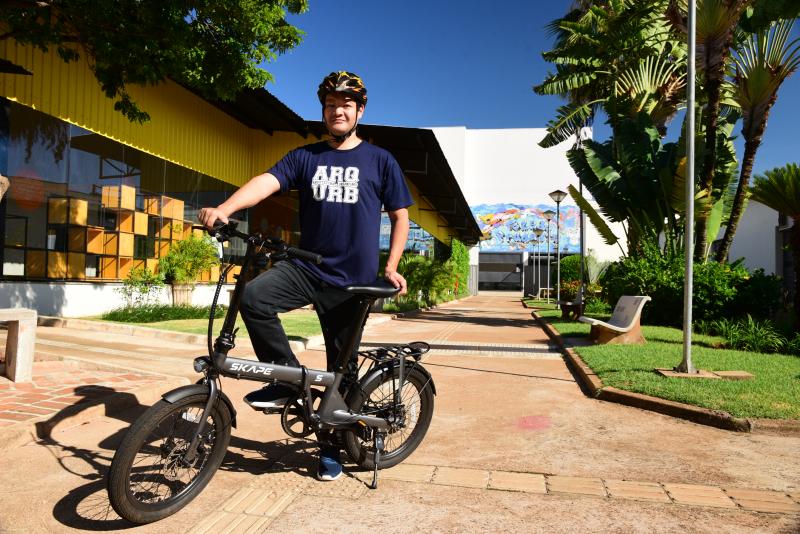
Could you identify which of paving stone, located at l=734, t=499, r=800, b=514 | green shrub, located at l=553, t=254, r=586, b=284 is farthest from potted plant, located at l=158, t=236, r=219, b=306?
green shrub, located at l=553, t=254, r=586, b=284

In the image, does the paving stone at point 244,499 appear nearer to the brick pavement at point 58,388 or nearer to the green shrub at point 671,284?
the brick pavement at point 58,388

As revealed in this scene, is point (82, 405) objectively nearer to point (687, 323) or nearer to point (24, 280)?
point (687, 323)

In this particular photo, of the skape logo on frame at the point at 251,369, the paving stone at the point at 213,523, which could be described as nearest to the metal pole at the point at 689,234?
the skape logo on frame at the point at 251,369

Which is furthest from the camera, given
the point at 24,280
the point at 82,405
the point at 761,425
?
the point at 24,280

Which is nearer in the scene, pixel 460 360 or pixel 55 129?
pixel 460 360

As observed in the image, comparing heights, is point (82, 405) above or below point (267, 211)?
below

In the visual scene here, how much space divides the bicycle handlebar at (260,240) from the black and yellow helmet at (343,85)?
2.97ft

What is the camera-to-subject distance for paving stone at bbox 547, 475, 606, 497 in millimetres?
3121

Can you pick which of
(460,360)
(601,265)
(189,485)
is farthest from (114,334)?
(601,265)

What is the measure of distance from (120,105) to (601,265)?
954 inches

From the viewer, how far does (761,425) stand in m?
4.44

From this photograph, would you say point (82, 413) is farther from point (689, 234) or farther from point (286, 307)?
point (689, 234)

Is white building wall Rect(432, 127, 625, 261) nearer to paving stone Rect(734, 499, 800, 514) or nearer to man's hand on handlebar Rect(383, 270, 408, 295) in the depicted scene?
man's hand on handlebar Rect(383, 270, 408, 295)

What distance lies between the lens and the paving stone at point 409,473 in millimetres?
3291
